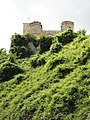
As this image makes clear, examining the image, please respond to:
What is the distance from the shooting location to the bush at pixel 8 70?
28453 mm

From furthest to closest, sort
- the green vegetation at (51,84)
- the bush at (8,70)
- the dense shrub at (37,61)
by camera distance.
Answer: the bush at (8,70) < the dense shrub at (37,61) < the green vegetation at (51,84)

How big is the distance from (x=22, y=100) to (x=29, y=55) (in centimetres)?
1193

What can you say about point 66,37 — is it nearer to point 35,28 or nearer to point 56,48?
point 56,48

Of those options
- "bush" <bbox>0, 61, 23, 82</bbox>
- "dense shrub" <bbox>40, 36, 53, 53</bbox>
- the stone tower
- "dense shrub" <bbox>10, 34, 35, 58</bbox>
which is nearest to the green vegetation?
"bush" <bbox>0, 61, 23, 82</bbox>

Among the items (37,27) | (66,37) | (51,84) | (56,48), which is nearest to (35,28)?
(37,27)

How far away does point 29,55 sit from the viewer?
3441cm

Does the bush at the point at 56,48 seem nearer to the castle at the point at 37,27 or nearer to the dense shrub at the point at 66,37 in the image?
the dense shrub at the point at 66,37

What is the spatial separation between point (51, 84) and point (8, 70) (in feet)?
22.8

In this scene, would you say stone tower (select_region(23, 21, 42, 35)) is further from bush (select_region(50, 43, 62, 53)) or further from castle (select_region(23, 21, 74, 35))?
bush (select_region(50, 43, 62, 53))

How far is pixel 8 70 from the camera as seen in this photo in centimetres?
2889

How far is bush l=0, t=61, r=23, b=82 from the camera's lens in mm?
28453

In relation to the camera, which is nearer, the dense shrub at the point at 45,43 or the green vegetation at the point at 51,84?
the green vegetation at the point at 51,84

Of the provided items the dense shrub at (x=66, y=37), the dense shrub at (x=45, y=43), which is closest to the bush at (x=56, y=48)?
the dense shrub at (x=66, y=37)

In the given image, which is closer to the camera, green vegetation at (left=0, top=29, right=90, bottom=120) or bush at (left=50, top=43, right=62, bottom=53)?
green vegetation at (left=0, top=29, right=90, bottom=120)
